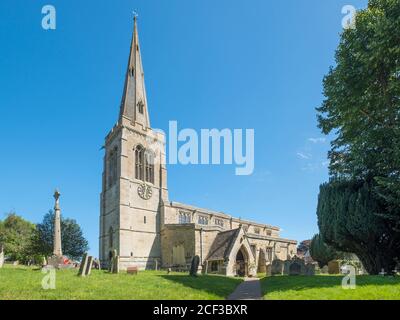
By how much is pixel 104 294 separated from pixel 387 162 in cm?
1475

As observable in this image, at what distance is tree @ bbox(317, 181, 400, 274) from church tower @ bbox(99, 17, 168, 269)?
23115 millimetres

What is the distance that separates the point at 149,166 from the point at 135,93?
1062 centimetres

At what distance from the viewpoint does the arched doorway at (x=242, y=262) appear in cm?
3374

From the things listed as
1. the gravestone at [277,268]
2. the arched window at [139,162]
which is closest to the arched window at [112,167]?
the arched window at [139,162]

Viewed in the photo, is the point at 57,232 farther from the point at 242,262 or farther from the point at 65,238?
Answer: the point at 65,238

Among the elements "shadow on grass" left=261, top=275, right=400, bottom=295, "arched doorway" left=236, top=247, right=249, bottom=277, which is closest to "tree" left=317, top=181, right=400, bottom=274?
"shadow on grass" left=261, top=275, right=400, bottom=295

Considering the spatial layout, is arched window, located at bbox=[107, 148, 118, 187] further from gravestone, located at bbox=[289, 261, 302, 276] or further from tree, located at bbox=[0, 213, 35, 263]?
gravestone, located at bbox=[289, 261, 302, 276]

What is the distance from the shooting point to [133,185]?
39.4m

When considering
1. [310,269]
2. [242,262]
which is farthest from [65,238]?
[310,269]

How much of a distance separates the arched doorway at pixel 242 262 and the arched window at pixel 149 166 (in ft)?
48.6

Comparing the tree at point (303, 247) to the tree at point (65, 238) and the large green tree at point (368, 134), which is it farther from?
the large green tree at point (368, 134)

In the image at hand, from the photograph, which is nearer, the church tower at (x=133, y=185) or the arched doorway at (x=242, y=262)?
the arched doorway at (x=242, y=262)
